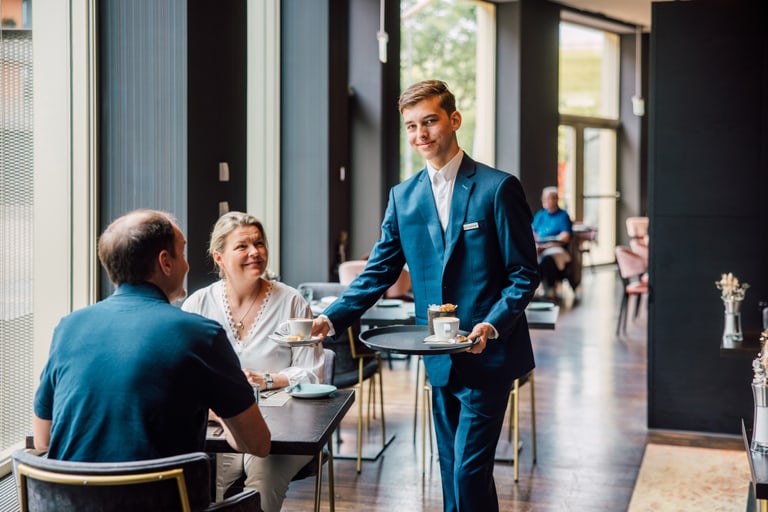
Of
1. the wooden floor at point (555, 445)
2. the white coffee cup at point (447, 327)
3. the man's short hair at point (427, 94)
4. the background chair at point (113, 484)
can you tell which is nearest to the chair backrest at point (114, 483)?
the background chair at point (113, 484)

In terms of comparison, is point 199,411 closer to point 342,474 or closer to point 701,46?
point 342,474

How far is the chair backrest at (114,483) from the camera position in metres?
1.96

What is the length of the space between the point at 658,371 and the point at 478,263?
3.09 meters

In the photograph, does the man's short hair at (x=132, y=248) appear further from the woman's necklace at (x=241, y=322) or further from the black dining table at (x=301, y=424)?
the woman's necklace at (x=241, y=322)

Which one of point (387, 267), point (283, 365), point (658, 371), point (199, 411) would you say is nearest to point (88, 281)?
point (283, 365)

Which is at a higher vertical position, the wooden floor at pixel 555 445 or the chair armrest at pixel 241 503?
the chair armrest at pixel 241 503

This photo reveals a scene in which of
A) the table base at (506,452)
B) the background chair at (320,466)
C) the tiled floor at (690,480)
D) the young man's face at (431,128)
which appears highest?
the young man's face at (431,128)

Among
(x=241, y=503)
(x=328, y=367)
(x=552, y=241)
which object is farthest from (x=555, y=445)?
(x=552, y=241)

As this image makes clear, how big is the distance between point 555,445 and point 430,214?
278cm

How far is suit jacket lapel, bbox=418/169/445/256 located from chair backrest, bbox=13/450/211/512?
131 centimetres

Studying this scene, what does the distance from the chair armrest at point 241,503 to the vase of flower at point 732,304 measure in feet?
10.1

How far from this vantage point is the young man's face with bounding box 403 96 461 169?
9.75 feet

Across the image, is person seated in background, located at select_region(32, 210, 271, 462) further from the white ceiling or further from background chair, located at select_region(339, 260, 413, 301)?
the white ceiling

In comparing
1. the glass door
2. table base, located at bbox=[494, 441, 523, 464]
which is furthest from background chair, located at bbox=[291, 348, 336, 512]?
the glass door
